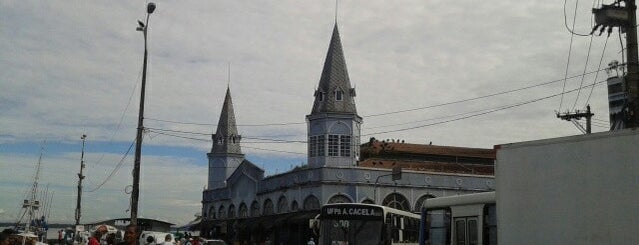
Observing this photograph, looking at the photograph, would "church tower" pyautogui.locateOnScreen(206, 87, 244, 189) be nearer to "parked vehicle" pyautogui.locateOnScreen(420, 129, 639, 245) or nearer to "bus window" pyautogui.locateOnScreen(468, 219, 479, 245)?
"bus window" pyautogui.locateOnScreen(468, 219, 479, 245)

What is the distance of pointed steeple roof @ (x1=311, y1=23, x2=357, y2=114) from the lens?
196 ft

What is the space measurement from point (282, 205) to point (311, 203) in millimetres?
5158

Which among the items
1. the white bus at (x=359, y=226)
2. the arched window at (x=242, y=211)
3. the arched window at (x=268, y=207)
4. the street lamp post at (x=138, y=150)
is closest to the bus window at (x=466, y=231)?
the white bus at (x=359, y=226)

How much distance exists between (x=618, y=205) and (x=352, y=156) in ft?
160

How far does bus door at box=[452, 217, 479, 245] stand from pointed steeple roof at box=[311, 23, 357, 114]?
140 ft

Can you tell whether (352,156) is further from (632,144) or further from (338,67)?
(632,144)

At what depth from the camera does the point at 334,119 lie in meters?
59.0

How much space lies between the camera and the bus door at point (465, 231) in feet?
51.7

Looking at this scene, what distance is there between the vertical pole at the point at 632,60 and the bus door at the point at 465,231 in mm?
6284

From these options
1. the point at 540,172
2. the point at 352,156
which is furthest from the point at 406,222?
the point at 352,156

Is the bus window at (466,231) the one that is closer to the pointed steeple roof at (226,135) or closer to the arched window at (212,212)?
the arched window at (212,212)

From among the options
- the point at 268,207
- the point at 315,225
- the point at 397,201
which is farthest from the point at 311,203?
the point at 315,225

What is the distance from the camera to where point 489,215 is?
15.4 meters

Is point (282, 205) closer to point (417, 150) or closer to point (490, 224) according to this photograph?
point (417, 150)
